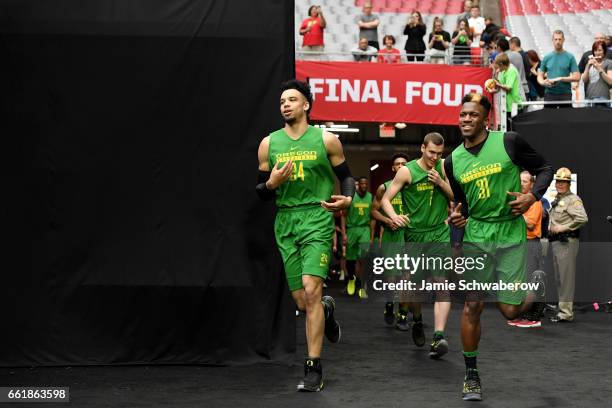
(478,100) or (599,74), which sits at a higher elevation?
(599,74)

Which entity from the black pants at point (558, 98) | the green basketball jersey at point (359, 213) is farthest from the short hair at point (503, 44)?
the green basketball jersey at point (359, 213)

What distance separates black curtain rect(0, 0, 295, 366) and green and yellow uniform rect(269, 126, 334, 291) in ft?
2.42

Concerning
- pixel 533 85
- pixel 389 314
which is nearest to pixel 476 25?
pixel 533 85

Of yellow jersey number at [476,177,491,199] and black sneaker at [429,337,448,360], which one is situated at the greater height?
yellow jersey number at [476,177,491,199]

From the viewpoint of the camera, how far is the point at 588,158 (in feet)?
47.3

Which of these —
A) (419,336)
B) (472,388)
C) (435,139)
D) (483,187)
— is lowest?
(419,336)

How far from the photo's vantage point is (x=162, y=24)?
7531mm

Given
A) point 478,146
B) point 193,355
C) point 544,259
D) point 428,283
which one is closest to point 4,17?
point 193,355

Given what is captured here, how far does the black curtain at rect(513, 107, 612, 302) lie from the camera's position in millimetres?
14312

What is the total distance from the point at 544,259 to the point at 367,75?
4.77 meters

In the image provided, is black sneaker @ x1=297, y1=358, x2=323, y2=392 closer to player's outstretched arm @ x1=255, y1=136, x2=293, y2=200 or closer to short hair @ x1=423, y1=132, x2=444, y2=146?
player's outstretched arm @ x1=255, y1=136, x2=293, y2=200

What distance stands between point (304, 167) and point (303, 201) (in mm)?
255

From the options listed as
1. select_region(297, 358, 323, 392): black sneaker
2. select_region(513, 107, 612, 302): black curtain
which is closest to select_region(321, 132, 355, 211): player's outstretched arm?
select_region(297, 358, 323, 392): black sneaker

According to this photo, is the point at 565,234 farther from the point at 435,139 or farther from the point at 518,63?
the point at 435,139
